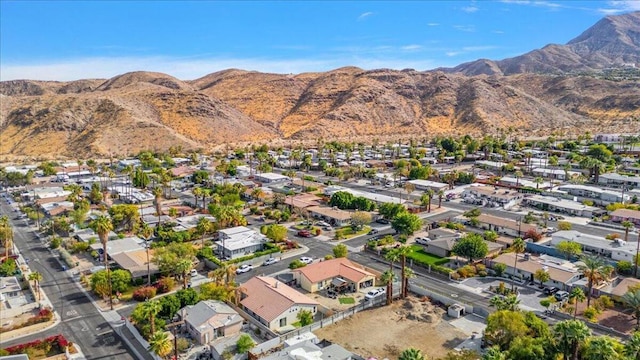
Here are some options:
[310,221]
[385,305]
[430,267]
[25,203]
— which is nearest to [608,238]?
[430,267]


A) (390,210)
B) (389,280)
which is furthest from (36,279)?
(390,210)

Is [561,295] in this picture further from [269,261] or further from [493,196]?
[493,196]

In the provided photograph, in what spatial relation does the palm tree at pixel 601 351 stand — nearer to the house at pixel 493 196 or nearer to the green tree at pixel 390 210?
the green tree at pixel 390 210

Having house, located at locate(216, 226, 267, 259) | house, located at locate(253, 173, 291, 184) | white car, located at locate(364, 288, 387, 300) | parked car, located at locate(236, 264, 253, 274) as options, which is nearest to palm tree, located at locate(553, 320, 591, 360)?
white car, located at locate(364, 288, 387, 300)

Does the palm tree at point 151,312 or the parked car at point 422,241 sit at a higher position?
the palm tree at point 151,312

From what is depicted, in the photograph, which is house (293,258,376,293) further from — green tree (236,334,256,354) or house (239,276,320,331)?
green tree (236,334,256,354)

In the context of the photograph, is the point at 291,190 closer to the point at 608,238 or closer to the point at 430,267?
the point at 430,267

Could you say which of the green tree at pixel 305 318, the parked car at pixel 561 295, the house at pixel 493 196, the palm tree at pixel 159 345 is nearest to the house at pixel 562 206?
the house at pixel 493 196
